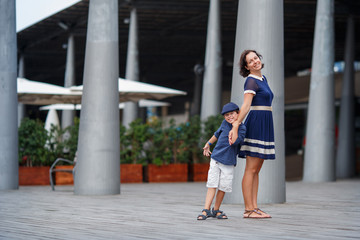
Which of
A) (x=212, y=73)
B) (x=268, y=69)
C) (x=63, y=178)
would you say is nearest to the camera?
(x=268, y=69)

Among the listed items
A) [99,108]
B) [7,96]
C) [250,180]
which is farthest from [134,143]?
[250,180]

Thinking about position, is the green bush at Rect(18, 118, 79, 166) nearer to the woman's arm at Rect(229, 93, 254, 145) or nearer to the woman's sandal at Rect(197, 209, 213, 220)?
the woman's sandal at Rect(197, 209, 213, 220)

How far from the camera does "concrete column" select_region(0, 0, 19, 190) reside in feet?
42.7

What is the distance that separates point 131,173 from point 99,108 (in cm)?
558

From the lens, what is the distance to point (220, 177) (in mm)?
6840

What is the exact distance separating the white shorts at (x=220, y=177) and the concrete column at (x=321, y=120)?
36.4ft

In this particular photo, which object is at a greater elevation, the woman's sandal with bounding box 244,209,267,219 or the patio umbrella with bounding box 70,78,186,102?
the patio umbrella with bounding box 70,78,186,102

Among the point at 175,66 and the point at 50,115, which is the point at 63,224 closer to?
the point at 50,115

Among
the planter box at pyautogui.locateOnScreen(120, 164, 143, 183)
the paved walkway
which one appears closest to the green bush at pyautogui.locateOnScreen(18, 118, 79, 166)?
the planter box at pyautogui.locateOnScreen(120, 164, 143, 183)

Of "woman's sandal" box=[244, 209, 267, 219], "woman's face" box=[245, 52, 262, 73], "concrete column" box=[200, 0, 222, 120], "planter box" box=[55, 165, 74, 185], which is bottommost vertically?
"planter box" box=[55, 165, 74, 185]

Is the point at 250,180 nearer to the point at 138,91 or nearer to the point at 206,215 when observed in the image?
the point at 206,215

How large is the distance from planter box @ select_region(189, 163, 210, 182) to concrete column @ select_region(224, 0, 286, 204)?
27.2 feet

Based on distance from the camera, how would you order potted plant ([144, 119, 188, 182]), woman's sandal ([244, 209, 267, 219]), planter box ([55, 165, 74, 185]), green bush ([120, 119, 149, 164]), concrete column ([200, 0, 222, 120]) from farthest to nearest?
concrete column ([200, 0, 222, 120]) → potted plant ([144, 119, 188, 182]) → green bush ([120, 119, 149, 164]) → planter box ([55, 165, 74, 185]) → woman's sandal ([244, 209, 267, 219])

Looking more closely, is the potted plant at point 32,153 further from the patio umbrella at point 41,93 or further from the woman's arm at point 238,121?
the woman's arm at point 238,121
